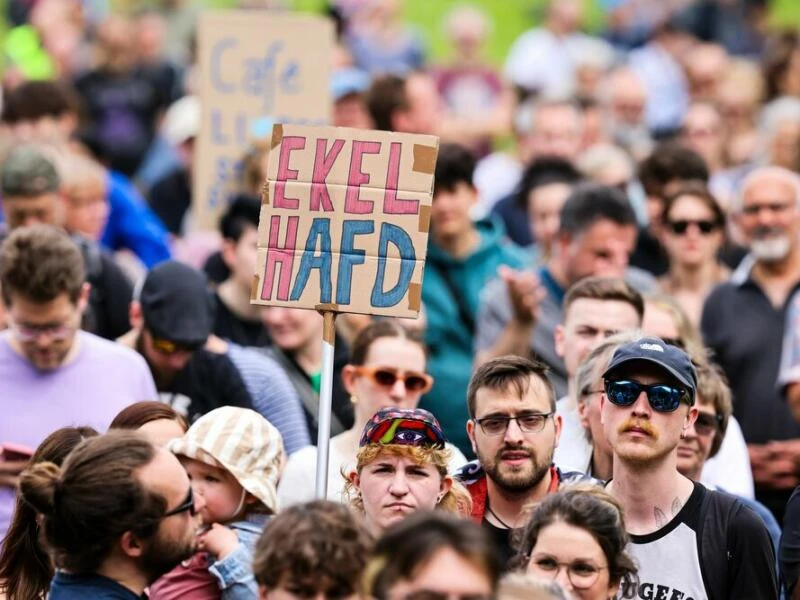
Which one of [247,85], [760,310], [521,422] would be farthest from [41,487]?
[247,85]

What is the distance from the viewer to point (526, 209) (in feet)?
44.0

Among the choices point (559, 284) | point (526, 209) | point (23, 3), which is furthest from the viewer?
point (23, 3)

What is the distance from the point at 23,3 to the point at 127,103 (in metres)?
4.93

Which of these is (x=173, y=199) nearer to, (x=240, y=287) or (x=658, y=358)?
(x=240, y=287)

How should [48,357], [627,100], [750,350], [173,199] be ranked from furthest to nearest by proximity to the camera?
[627,100]
[173,199]
[750,350]
[48,357]

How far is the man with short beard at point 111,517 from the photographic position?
18.7ft

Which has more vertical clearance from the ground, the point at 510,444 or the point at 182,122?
the point at 182,122

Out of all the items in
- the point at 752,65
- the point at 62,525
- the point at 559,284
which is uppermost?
the point at 752,65

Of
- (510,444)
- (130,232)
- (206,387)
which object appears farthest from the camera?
(130,232)

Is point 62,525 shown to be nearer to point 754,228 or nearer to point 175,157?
point 754,228

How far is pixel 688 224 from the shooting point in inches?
427

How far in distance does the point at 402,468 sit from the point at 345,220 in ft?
3.15

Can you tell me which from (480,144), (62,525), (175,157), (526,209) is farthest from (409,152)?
(480,144)

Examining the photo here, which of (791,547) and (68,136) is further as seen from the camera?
(68,136)
